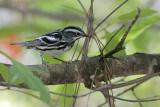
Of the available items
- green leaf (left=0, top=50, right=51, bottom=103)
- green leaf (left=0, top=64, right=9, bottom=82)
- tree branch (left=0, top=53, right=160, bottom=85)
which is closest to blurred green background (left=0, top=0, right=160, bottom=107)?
tree branch (left=0, top=53, right=160, bottom=85)

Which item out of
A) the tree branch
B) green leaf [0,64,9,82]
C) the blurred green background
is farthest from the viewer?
the blurred green background

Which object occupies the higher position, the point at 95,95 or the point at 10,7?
the point at 10,7

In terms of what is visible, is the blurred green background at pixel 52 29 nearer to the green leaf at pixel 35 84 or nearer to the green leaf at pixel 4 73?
the green leaf at pixel 4 73

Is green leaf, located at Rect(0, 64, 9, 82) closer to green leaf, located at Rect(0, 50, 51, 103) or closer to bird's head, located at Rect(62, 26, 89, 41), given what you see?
green leaf, located at Rect(0, 50, 51, 103)

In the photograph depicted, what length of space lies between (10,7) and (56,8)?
60 cm

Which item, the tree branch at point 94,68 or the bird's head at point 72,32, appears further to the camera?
the bird's head at point 72,32

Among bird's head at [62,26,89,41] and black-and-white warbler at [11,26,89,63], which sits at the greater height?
bird's head at [62,26,89,41]

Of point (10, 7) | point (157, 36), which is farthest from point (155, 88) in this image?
point (10, 7)

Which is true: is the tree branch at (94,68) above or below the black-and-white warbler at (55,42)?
below

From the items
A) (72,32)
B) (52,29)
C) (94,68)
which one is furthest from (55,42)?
(52,29)

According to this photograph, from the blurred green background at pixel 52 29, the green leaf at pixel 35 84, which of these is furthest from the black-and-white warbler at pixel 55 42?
the green leaf at pixel 35 84

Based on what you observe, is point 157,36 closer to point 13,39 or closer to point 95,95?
point 95,95

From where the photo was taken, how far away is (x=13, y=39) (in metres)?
2.67

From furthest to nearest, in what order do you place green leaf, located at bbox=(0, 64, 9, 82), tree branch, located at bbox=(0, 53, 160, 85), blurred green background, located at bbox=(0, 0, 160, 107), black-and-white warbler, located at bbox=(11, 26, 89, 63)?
1. blurred green background, located at bbox=(0, 0, 160, 107)
2. black-and-white warbler, located at bbox=(11, 26, 89, 63)
3. tree branch, located at bbox=(0, 53, 160, 85)
4. green leaf, located at bbox=(0, 64, 9, 82)
